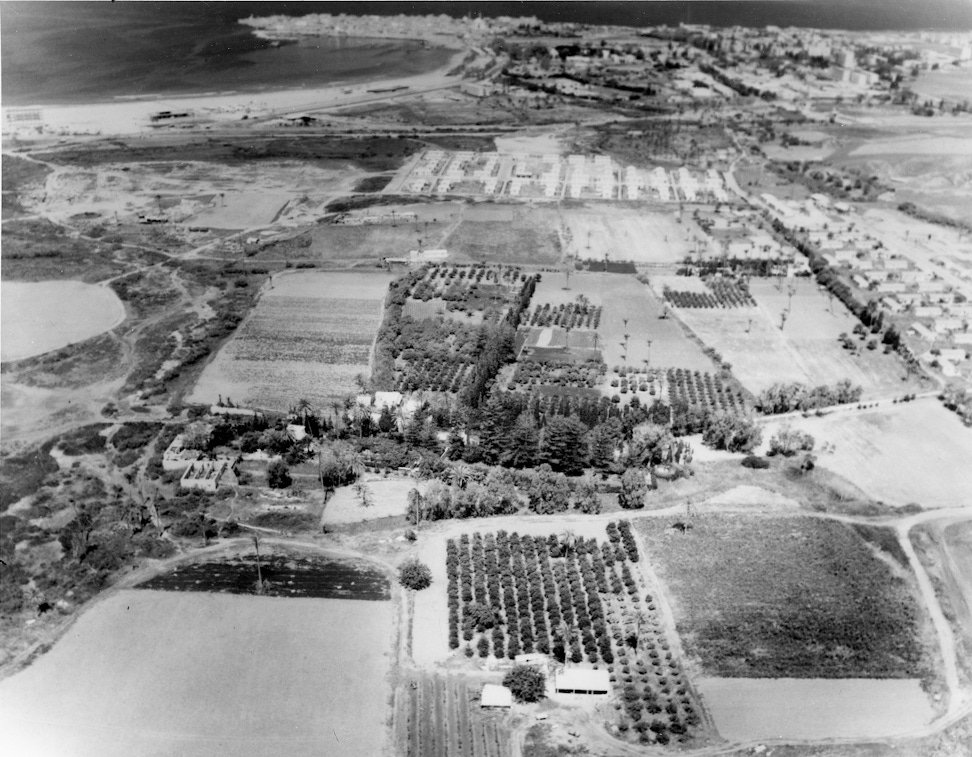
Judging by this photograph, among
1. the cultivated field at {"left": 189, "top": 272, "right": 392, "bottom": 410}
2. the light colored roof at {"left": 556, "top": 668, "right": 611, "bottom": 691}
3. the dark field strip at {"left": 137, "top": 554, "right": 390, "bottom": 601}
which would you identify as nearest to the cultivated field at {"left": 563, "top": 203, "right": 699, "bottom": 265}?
the cultivated field at {"left": 189, "top": 272, "right": 392, "bottom": 410}

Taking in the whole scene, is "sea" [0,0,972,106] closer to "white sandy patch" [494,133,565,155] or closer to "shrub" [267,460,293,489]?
"white sandy patch" [494,133,565,155]

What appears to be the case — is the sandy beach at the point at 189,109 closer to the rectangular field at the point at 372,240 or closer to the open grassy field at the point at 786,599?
the rectangular field at the point at 372,240

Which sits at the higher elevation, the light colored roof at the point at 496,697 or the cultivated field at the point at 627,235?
the cultivated field at the point at 627,235

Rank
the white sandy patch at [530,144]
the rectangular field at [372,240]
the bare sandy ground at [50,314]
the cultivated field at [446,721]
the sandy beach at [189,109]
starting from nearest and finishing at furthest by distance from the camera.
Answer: the cultivated field at [446,721]
the bare sandy ground at [50,314]
the rectangular field at [372,240]
the white sandy patch at [530,144]
the sandy beach at [189,109]

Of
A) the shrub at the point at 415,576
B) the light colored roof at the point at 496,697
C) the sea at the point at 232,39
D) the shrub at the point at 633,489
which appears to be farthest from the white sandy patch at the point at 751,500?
the sea at the point at 232,39

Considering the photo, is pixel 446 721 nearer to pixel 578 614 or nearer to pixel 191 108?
pixel 578 614

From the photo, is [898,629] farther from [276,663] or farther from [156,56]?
[156,56]
